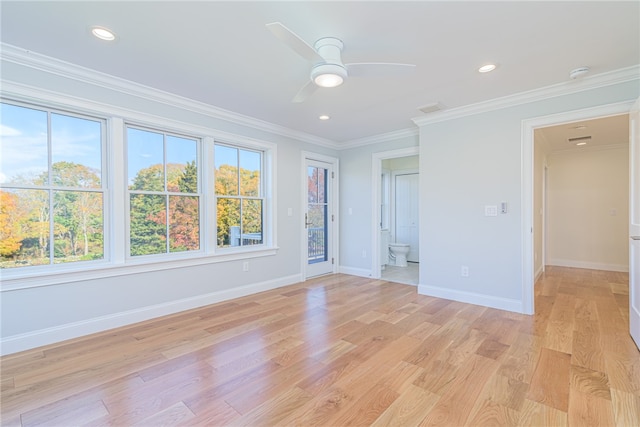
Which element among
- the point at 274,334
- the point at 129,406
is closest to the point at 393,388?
the point at 274,334

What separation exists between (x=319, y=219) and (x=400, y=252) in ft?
6.68

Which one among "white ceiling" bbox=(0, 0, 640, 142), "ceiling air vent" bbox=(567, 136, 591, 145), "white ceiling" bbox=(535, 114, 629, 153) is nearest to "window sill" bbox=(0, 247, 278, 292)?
"white ceiling" bbox=(0, 0, 640, 142)

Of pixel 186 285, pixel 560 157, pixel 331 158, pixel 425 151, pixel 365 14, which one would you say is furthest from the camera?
pixel 560 157

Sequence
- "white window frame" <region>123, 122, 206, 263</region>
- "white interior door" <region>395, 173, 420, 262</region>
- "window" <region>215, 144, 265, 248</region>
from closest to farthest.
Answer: "white window frame" <region>123, 122, 206, 263</region> → "window" <region>215, 144, 265, 248</region> → "white interior door" <region>395, 173, 420, 262</region>

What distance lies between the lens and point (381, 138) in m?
4.90

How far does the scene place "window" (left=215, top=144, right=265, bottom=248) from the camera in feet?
12.7

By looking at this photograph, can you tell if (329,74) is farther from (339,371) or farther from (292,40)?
(339,371)

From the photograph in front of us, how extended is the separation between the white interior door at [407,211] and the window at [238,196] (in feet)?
11.7

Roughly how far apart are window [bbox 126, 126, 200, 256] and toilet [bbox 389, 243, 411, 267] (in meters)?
4.00

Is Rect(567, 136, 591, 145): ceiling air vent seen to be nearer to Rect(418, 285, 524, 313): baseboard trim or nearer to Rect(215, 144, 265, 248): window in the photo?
Rect(418, 285, 524, 313): baseboard trim

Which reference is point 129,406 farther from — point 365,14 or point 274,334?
point 365,14


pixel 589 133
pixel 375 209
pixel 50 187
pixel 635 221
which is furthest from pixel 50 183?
pixel 589 133

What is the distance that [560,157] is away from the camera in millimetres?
5863

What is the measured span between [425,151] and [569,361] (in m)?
2.70
